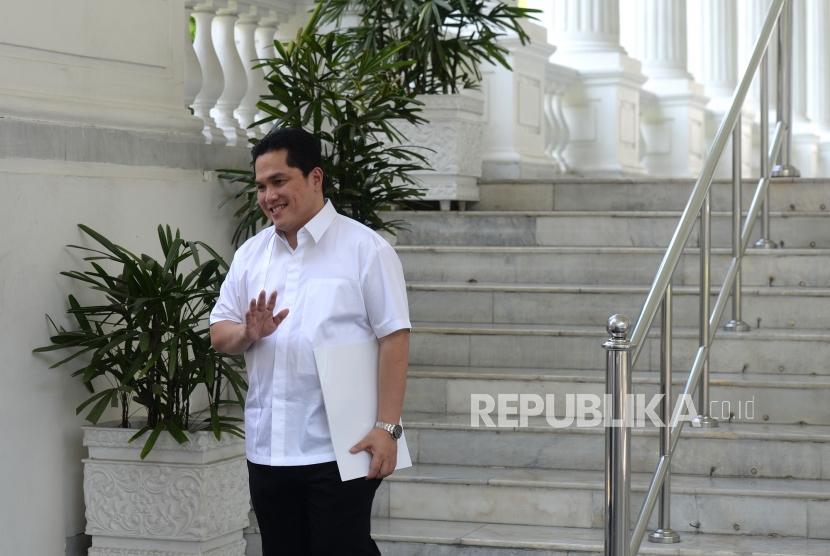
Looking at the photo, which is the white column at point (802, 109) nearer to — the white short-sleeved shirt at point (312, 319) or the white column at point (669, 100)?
the white column at point (669, 100)

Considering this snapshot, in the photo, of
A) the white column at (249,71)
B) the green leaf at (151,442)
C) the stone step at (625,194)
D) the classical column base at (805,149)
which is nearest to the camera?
the green leaf at (151,442)

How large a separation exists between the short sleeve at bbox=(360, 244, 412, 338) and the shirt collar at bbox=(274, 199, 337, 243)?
0.40ft

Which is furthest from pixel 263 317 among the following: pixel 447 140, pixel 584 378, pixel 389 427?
pixel 447 140

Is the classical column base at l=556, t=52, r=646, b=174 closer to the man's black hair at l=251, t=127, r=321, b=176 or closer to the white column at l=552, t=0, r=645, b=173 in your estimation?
the white column at l=552, t=0, r=645, b=173

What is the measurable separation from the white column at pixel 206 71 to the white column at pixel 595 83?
4.20 meters

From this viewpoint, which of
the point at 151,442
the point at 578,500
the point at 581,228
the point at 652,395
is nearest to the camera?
the point at 151,442

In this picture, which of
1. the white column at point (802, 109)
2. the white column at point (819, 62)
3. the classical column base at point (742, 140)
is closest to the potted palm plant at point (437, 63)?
the classical column base at point (742, 140)

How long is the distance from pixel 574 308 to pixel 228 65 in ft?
6.01

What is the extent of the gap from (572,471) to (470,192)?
257cm

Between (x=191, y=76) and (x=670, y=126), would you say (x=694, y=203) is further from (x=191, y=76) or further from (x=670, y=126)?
(x=670, y=126)

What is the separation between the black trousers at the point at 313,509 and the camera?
2.94m

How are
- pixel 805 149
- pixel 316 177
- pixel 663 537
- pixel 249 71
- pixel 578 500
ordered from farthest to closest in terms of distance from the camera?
pixel 805 149 < pixel 249 71 < pixel 578 500 < pixel 663 537 < pixel 316 177

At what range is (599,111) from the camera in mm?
9766

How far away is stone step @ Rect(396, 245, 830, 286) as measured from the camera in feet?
19.1
